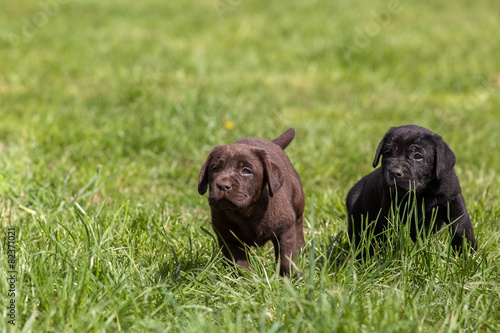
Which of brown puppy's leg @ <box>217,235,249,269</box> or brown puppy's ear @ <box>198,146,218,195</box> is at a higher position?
brown puppy's ear @ <box>198,146,218,195</box>

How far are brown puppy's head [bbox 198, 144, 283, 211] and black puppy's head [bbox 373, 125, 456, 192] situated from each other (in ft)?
2.12

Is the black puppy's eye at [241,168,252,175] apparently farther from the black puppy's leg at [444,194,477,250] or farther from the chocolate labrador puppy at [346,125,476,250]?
the black puppy's leg at [444,194,477,250]

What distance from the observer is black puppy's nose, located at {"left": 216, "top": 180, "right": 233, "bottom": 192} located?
119 inches

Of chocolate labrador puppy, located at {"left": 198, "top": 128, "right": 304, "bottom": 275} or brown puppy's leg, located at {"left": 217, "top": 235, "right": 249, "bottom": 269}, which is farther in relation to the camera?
brown puppy's leg, located at {"left": 217, "top": 235, "right": 249, "bottom": 269}

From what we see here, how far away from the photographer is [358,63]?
9766 millimetres

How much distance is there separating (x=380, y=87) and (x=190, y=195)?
4659 mm

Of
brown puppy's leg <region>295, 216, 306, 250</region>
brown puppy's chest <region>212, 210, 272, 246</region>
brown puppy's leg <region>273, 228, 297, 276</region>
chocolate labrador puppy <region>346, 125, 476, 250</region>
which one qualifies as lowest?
brown puppy's leg <region>295, 216, 306, 250</region>

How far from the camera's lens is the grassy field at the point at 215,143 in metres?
2.72

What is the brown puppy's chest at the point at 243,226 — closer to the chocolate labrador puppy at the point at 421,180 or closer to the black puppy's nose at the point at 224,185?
the black puppy's nose at the point at 224,185

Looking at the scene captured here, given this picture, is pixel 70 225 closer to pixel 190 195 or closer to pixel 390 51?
pixel 190 195

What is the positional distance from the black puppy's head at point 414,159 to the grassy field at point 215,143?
1.21ft

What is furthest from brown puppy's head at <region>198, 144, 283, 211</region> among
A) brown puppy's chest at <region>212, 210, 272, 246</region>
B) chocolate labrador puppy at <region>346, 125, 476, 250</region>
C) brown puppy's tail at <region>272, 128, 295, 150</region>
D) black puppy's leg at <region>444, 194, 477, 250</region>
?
black puppy's leg at <region>444, 194, 477, 250</region>

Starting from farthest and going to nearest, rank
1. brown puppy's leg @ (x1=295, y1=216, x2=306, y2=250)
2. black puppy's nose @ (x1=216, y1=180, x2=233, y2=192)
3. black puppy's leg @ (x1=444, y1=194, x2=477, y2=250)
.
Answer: brown puppy's leg @ (x1=295, y1=216, x2=306, y2=250) < black puppy's leg @ (x1=444, y1=194, x2=477, y2=250) < black puppy's nose @ (x1=216, y1=180, x2=233, y2=192)

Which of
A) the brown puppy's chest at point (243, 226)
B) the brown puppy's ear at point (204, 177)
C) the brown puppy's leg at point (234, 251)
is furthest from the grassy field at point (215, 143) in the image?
the brown puppy's ear at point (204, 177)
